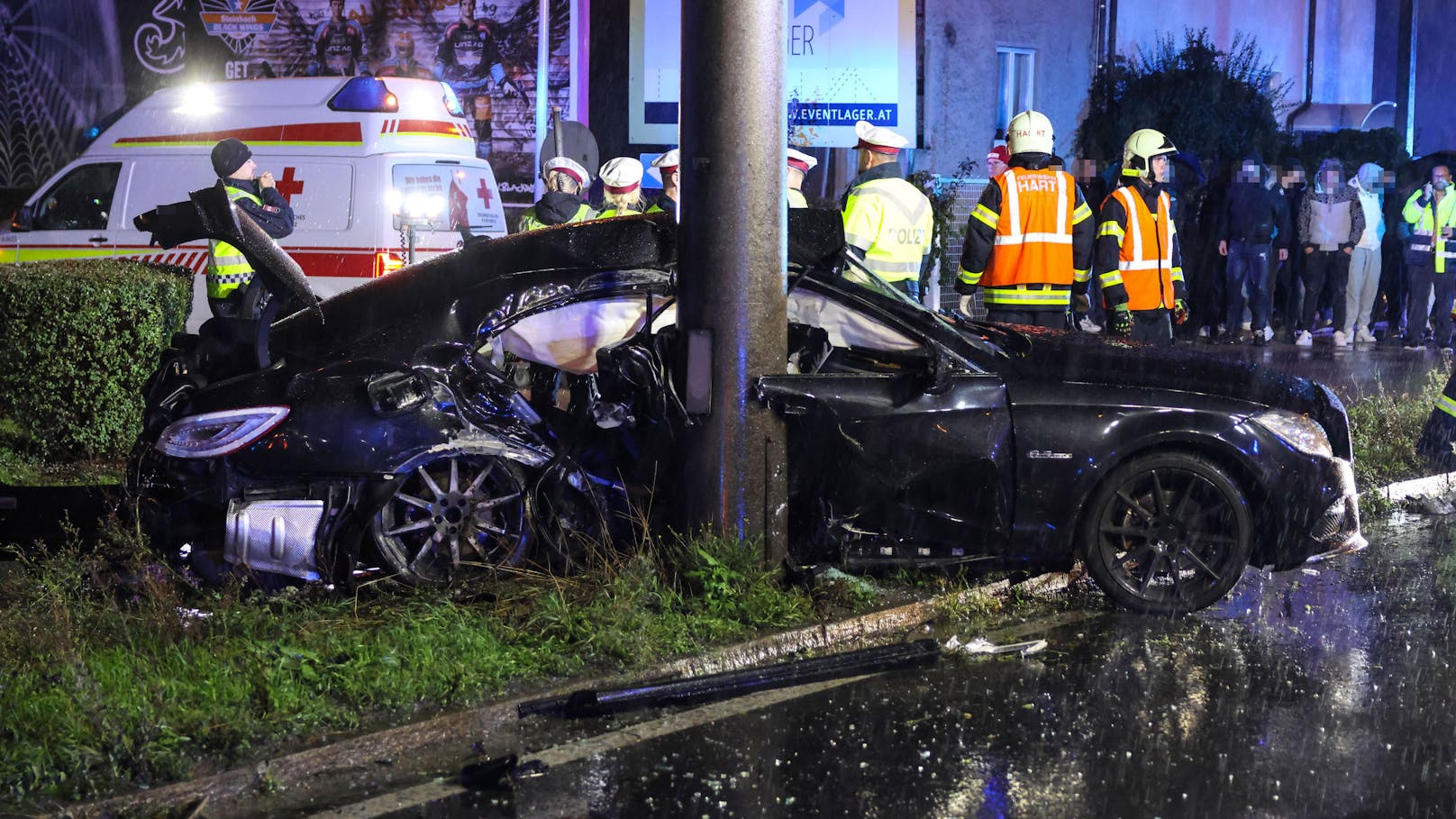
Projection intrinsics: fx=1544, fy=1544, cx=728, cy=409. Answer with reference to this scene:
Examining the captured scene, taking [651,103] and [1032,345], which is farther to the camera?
[651,103]

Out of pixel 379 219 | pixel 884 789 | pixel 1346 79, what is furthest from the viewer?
pixel 1346 79

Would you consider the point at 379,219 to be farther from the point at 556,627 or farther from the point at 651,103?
the point at 556,627

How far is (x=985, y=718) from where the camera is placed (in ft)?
16.1

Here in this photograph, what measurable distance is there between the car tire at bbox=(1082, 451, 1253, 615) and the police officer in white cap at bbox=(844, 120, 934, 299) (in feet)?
10.4

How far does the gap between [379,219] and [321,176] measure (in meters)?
0.69

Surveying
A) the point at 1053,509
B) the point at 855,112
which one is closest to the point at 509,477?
the point at 1053,509

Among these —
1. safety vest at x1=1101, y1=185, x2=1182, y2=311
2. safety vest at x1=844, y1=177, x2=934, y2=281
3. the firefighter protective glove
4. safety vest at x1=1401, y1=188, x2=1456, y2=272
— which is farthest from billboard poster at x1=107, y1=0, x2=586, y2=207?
the firefighter protective glove

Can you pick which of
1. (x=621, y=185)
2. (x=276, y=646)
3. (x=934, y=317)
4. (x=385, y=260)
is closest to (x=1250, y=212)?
(x=621, y=185)

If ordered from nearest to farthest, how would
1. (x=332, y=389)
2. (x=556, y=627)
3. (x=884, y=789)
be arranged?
(x=884, y=789)
(x=556, y=627)
(x=332, y=389)

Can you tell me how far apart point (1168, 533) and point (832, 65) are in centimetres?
1184

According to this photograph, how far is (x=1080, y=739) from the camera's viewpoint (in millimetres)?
4711

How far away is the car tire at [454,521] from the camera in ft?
19.2

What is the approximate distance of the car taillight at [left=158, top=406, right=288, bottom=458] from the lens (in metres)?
5.65

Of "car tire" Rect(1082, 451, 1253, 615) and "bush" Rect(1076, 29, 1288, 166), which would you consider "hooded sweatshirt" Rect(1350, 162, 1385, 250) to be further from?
"car tire" Rect(1082, 451, 1253, 615)
